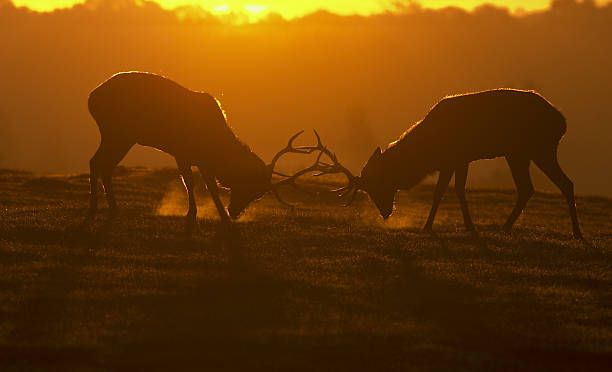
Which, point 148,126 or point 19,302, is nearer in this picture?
point 19,302

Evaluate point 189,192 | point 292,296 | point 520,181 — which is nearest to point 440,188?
point 520,181

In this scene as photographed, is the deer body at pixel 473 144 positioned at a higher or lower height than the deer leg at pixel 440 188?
higher

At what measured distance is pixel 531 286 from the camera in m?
14.8

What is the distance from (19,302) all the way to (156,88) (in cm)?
821

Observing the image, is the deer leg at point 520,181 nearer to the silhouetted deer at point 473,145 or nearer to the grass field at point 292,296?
the silhouetted deer at point 473,145

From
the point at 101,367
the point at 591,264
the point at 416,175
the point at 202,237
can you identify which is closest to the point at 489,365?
the point at 101,367

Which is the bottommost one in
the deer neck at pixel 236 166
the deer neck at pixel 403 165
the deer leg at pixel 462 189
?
the deer leg at pixel 462 189

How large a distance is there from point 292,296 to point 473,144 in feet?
28.0

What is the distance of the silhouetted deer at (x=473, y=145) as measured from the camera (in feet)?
68.0

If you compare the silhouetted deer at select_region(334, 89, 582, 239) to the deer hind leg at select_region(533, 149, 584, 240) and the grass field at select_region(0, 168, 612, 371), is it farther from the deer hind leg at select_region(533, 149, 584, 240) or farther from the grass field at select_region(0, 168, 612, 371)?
the grass field at select_region(0, 168, 612, 371)

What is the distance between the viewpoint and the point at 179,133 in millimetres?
19703

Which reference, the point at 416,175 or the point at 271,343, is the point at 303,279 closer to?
the point at 271,343

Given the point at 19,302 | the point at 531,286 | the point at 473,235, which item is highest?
the point at 19,302

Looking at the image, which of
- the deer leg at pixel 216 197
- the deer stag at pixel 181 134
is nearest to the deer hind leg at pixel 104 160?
the deer stag at pixel 181 134
